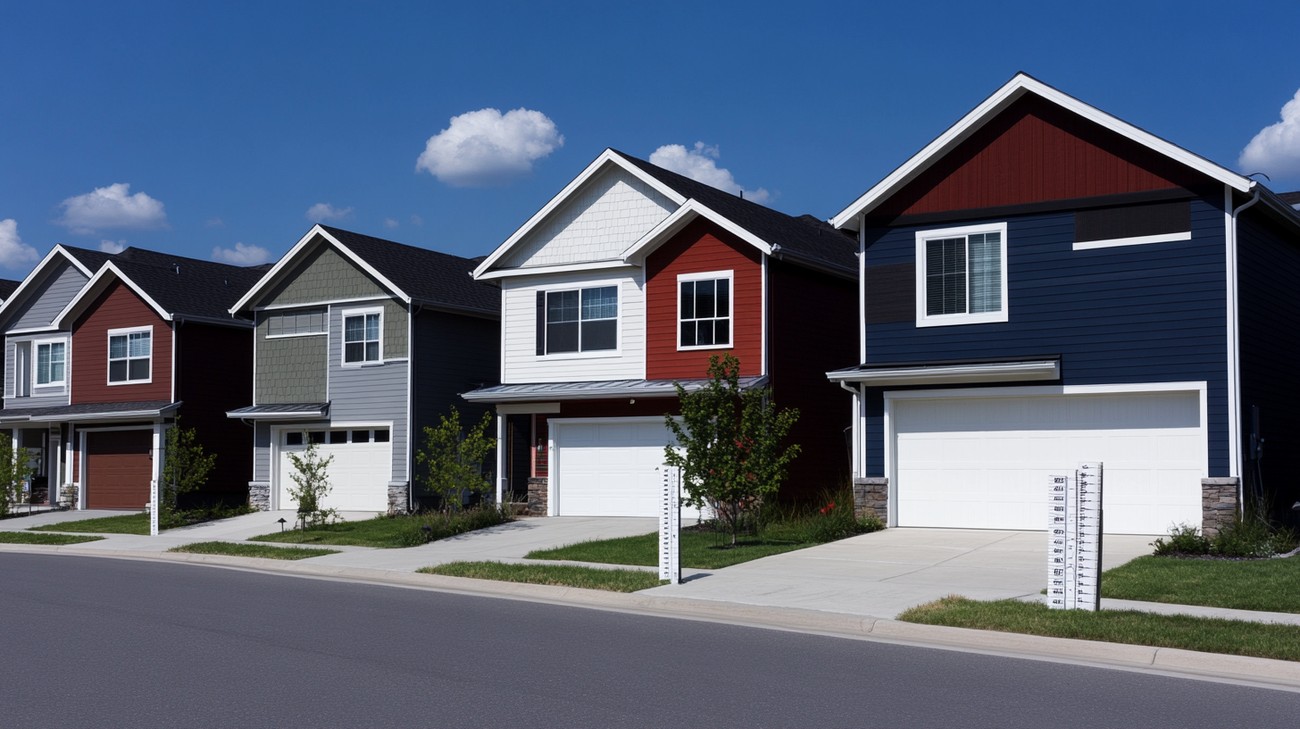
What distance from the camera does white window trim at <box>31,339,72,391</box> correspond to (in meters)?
37.6

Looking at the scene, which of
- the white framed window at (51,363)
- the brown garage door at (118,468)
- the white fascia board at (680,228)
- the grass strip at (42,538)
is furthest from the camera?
the white framed window at (51,363)

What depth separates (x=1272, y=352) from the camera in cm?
2156

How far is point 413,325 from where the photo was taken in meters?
30.9

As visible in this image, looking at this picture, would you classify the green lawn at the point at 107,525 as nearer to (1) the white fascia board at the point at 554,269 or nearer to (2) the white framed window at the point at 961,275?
(1) the white fascia board at the point at 554,269

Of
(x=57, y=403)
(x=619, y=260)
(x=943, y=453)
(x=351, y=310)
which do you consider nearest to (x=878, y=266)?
(x=943, y=453)

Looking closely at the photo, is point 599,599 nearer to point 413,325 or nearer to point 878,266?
point 878,266

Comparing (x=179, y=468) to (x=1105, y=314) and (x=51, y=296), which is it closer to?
(x=51, y=296)

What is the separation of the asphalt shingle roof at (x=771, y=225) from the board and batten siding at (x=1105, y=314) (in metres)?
4.18

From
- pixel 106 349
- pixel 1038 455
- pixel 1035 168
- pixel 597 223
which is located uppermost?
pixel 597 223

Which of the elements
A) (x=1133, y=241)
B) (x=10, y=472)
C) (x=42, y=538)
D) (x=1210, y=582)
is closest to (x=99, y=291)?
(x=10, y=472)

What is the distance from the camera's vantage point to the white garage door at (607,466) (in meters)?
26.8

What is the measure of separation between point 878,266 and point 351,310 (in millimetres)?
15056

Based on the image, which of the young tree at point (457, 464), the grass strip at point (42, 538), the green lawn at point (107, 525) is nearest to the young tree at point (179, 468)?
the green lawn at point (107, 525)

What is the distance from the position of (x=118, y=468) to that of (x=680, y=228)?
19910mm
